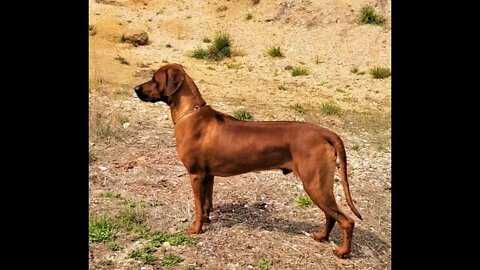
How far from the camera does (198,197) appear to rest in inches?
198

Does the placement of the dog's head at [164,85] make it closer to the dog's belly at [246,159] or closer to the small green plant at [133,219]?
the dog's belly at [246,159]

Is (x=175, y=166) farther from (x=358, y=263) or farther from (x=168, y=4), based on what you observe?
(x=168, y=4)

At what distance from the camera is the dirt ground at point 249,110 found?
16.8 ft

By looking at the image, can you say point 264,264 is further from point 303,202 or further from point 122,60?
point 122,60

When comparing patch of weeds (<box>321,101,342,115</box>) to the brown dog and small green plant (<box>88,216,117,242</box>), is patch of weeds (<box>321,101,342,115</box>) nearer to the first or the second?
the brown dog

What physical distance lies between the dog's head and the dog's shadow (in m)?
1.31

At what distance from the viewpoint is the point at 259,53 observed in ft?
49.8

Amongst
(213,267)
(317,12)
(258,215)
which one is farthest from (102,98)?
(317,12)

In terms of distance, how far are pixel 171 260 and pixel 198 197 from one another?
0.59 m

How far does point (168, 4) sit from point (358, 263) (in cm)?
1553

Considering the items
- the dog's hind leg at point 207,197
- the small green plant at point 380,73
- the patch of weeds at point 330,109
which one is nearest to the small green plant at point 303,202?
the dog's hind leg at point 207,197

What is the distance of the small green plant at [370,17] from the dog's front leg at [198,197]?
12.5 m

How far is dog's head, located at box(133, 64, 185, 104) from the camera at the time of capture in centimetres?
497

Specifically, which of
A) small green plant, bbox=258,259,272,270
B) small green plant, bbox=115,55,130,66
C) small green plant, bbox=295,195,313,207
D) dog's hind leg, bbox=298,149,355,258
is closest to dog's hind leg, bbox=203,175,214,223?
small green plant, bbox=258,259,272,270
